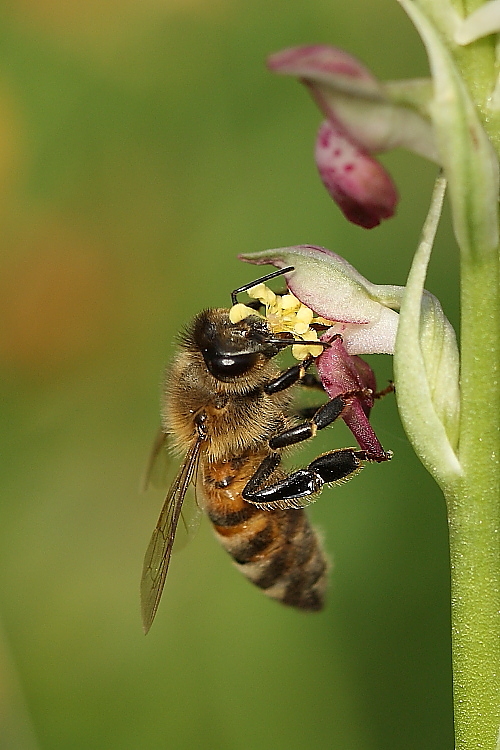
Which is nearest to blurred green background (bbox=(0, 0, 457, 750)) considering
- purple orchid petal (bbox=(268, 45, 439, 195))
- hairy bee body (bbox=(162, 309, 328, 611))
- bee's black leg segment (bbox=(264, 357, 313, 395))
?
hairy bee body (bbox=(162, 309, 328, 611))

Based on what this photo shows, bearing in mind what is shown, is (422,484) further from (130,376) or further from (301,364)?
(301,364)

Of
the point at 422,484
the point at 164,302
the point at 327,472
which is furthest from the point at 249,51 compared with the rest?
the point at 327,472

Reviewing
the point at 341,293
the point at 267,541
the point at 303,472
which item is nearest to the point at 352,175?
the point at 341,293

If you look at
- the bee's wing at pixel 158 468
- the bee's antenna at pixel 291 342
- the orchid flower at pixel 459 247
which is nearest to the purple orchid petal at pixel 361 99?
the orchid flower at pixel 459 247

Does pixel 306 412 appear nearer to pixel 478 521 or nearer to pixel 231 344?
pixel 231 344

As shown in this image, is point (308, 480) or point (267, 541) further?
point (267, 541)

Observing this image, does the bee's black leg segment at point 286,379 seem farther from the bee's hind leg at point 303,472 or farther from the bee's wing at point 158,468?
the bee's wing at point 158,468
